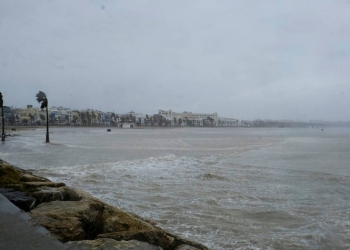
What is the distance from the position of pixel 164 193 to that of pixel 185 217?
2524mm

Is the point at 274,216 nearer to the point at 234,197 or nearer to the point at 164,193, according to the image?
the point at 234,197

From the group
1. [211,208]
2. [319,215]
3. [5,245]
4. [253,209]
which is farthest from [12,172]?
[319,215]

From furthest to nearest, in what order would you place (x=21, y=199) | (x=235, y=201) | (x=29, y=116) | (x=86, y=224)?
1. (x=29, y=116)
2. (x=235, y=201)
3. (x=21, y=199)
4. (x=86, y=224)

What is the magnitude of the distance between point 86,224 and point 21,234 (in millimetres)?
918

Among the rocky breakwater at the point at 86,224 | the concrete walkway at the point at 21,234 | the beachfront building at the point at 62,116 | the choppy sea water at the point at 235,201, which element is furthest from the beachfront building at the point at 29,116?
the concrete walkway at the point at 21,234

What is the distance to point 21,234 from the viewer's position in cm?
316

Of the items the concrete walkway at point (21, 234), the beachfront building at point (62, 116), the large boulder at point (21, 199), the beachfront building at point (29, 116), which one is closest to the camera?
the concrete walkway at point (21, 234)

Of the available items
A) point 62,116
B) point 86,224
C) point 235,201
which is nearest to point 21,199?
point 86,224

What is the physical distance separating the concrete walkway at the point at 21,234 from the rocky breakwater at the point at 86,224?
0.42 feet

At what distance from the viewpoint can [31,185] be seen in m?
5.50

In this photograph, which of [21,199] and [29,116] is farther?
[29,116]

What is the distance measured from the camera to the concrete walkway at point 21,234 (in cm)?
292

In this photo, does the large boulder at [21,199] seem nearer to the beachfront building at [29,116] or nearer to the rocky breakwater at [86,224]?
the rocky breakwater at [86,224]

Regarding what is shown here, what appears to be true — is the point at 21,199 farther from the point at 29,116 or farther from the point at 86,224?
the point at 29,116
